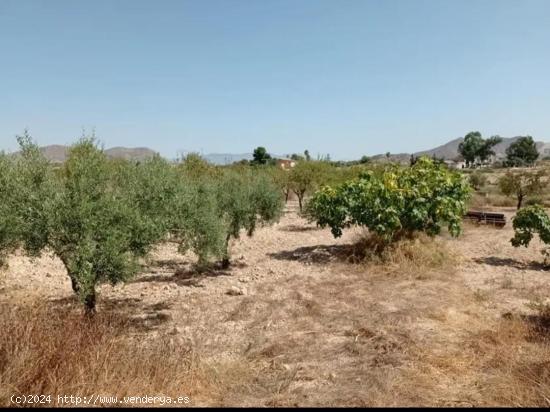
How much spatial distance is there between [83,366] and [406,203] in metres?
11.4

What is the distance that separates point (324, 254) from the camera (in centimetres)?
1514

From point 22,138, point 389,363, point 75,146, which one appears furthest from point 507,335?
point 22,138

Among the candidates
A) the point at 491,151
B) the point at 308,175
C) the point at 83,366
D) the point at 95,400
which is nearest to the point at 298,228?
the point at 308,175

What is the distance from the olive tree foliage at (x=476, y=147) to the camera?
100938 mm

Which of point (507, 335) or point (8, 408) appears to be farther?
point (507, 335)

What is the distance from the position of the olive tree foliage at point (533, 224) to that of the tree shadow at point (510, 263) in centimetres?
29

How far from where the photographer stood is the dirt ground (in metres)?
5.51

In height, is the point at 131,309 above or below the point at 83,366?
below

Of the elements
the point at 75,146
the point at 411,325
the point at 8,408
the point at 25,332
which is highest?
the point at 75,146

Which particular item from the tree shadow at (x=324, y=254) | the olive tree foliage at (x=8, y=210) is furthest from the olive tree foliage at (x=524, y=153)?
the olive tree foliage at (x=8, y=210)

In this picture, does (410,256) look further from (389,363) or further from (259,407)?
(259,407)

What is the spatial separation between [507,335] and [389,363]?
2542 millimetres

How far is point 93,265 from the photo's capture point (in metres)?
7.38

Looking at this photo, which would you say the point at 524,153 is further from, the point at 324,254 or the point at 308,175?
the point at 324,254
